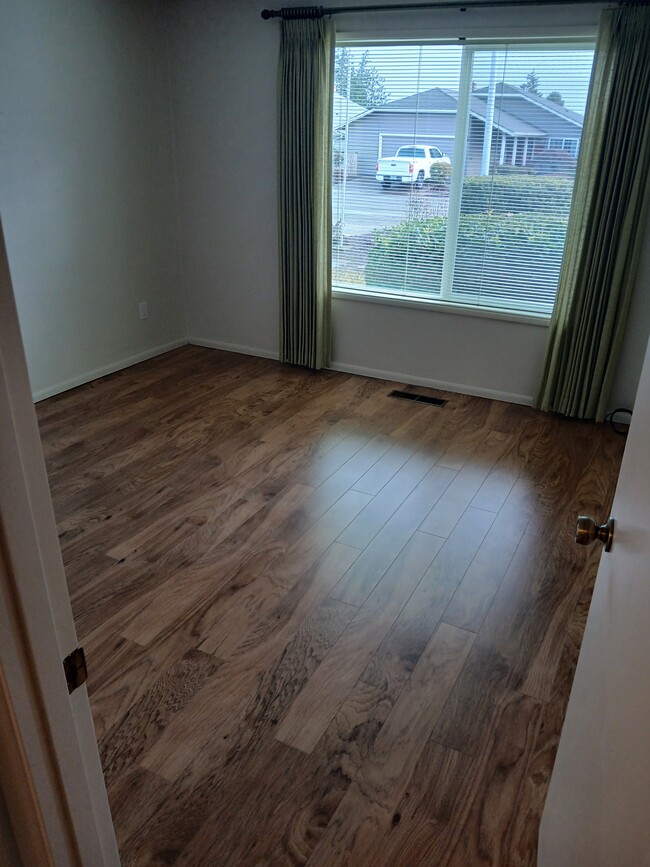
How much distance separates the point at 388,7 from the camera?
145 inches

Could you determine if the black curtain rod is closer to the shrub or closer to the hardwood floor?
the shrub

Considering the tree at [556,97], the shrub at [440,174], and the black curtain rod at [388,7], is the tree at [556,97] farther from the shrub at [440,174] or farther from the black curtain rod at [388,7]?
the shrub at [440,174]

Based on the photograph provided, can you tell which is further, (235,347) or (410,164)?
(235,347)

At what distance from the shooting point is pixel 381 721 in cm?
180

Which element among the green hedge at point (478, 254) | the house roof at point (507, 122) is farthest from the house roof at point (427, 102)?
the green hedge at point (478, 254)

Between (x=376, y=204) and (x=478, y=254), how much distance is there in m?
0.76

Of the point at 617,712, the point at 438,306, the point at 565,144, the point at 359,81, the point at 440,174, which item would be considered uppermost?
the point at 359,81

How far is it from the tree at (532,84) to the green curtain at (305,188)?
116 cm

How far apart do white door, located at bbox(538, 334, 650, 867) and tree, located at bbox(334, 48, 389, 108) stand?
3.54 metres

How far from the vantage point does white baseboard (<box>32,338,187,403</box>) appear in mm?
4052

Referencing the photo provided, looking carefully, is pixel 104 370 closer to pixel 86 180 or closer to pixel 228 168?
pixel 86 180

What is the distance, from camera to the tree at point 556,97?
11.5 ft

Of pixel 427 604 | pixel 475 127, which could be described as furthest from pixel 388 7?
pixel 427 604

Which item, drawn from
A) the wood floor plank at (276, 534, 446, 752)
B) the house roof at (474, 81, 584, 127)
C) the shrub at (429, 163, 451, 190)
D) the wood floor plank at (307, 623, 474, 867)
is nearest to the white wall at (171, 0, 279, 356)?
the shrub at (429, 163, 451, 190)
